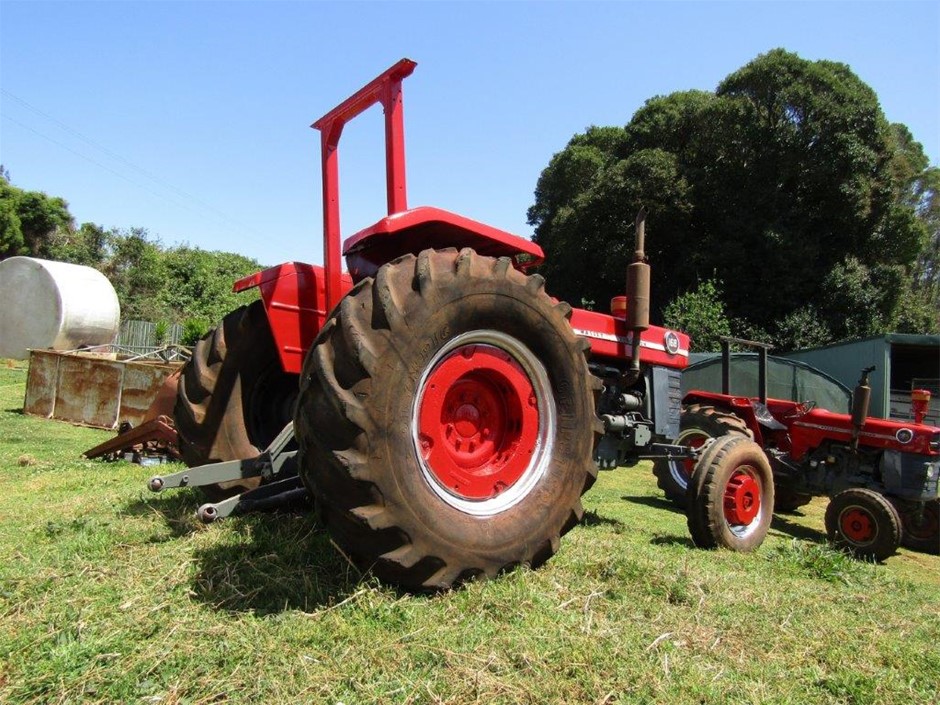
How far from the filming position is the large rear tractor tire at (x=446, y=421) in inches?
96.5

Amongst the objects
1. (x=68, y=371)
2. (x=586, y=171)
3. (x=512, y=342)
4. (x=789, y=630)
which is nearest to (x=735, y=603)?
(x=789, y=630)

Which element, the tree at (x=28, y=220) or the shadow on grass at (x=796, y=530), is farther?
the tree at (x=28, y=220)

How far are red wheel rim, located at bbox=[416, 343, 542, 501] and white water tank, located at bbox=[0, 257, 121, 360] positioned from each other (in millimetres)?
18464

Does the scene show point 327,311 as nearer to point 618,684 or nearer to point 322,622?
point 322,622

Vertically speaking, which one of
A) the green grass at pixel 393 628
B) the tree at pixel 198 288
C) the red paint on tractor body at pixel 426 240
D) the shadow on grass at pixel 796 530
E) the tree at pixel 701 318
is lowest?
the shadow on grass at pixel 796 530

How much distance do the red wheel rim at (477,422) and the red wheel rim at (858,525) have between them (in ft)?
16.0

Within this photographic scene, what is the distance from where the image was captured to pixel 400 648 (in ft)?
7.30

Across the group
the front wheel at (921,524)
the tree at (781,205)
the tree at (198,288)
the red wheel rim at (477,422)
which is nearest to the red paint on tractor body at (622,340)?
the red wheel rim at (477,422)

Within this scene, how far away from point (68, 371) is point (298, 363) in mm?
6896

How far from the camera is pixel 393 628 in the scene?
2357mm

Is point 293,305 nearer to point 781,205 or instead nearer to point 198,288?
point 781,205

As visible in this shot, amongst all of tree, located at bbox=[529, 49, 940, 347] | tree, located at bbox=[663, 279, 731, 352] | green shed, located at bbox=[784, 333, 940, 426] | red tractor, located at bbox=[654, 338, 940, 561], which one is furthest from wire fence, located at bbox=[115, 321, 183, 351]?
green shed, located at bbox=[784, 333, 940, 426]

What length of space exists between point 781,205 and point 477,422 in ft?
65.3

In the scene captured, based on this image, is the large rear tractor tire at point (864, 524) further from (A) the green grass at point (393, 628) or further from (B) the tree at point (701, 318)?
(B) the tree at point (701, 318)
